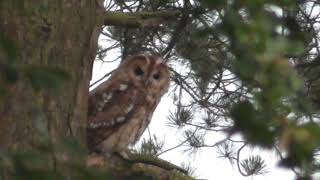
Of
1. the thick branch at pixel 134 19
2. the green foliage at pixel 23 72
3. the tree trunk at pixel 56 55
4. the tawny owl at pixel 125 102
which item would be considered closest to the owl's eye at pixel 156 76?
the tawny owl at pixel 125 102

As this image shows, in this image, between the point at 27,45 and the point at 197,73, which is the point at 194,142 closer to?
the point at 197,73

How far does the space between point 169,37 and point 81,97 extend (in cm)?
171

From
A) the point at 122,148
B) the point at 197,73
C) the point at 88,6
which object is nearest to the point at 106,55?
the point at 197,73

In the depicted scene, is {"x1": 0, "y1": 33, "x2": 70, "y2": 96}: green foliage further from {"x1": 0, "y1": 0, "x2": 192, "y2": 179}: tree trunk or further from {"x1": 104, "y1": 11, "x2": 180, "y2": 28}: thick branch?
{"x1": 104, "y1": 11, "x2": 180, "y2": 28}: thick branch

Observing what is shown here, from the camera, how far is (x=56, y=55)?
247 centimetres

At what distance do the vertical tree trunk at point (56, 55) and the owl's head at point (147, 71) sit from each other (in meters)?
1.28

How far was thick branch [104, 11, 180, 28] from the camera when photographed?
327cm

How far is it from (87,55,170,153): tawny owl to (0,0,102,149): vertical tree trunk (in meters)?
1.05

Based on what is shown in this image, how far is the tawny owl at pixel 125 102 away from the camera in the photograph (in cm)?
371

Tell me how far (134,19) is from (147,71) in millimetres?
701

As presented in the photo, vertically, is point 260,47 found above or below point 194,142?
below

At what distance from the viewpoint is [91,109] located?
375cm

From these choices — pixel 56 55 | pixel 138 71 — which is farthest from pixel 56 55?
pixel 138 71

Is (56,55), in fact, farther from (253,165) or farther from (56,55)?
(253,165)
